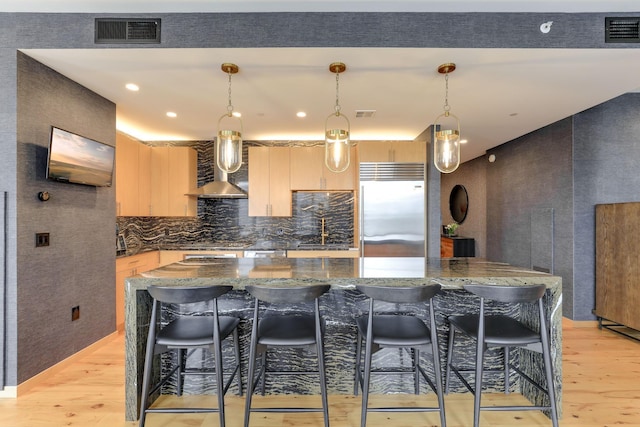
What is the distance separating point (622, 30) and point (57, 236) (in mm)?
4672

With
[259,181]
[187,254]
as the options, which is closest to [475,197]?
[259,181]

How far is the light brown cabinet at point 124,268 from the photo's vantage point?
3633 millimetres

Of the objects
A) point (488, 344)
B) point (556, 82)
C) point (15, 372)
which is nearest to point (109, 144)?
point (15, 372)

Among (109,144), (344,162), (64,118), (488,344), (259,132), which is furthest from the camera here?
(259,132)

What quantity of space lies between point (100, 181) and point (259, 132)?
7.11ft

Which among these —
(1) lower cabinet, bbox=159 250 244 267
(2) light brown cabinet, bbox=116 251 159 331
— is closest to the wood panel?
(1) lower cabinet, bbox=159 250 244 267

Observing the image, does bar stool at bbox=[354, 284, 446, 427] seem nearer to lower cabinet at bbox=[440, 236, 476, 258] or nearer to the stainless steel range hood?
the stainless steel range hood

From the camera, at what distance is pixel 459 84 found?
2.94 m

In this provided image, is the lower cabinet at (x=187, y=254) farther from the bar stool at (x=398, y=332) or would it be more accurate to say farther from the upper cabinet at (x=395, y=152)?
the bar stool at (x=398, y=332)

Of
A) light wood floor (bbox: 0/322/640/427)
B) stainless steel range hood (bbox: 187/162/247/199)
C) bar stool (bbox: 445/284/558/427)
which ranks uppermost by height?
stainless steel range hood (bbox: 187/162/247/199)

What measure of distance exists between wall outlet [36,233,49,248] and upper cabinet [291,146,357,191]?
2.94 metres

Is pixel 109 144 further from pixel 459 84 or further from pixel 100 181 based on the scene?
pixel 459 84

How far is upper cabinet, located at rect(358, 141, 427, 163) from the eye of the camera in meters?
4.52

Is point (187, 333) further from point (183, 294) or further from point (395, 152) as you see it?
point (395, 152)
